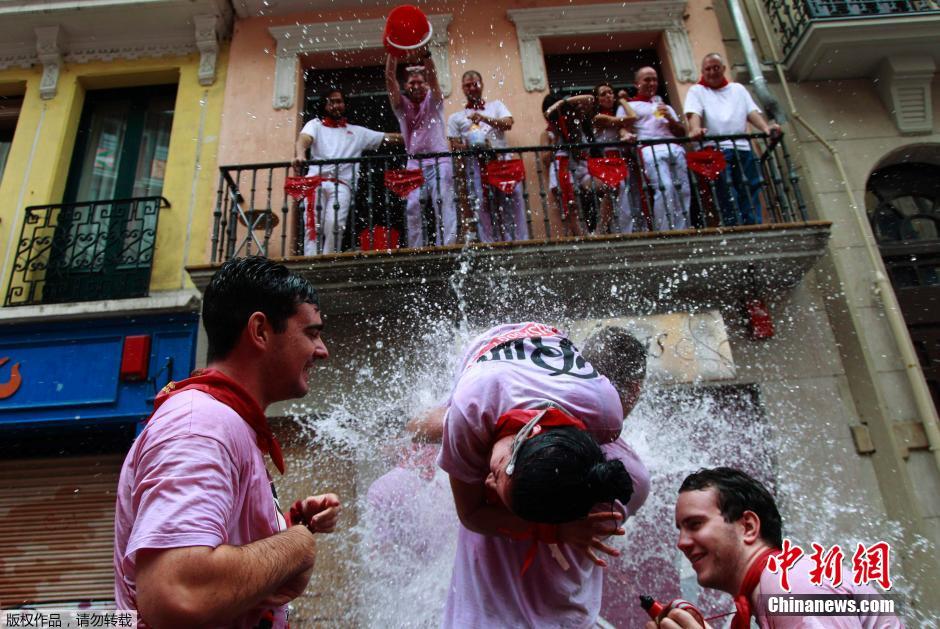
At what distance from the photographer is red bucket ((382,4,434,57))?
5.71 meters

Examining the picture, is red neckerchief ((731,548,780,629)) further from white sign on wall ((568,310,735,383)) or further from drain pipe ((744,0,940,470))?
drain pipe ((744,0,940,470))

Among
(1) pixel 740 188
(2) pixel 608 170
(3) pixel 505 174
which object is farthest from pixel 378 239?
(1) pixel 740 188

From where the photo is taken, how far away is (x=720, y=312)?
643 centimetres

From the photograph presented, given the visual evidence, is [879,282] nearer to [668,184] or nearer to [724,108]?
[668,184]

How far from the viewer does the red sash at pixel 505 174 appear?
6.64 m

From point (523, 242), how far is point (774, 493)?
339cm

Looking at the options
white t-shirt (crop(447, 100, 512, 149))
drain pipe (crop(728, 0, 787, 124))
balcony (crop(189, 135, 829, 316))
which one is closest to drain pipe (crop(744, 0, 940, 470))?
drain pipe (crop(728, 0, 787, 124))

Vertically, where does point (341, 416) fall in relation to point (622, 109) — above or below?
below

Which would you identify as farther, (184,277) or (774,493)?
(184,277)

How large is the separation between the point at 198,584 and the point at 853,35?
858 centimetres

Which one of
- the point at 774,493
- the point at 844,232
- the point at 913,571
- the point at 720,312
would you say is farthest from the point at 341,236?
the point at 913,571

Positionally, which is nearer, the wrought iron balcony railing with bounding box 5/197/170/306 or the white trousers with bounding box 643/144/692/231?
the white trousers with bounding box 643/144/692/231

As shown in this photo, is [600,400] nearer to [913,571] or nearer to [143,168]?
[913,571]

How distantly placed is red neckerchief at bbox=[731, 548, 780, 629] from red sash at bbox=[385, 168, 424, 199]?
5.30 metres
